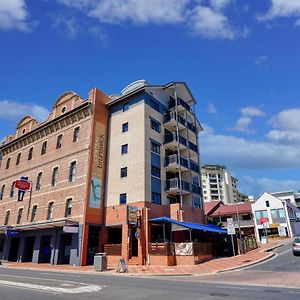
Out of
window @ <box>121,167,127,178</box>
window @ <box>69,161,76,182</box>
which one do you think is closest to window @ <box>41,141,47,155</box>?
window @ <box>69,161,76,182</box>

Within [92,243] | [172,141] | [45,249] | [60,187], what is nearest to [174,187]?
[172,141]

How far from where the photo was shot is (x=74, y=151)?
32.6 meters

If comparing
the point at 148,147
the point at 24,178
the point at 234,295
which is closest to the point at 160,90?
the point at 148,147

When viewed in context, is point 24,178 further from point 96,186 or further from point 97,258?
point 97,258

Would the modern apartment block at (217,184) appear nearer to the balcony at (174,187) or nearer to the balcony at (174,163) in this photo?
the balcony at (174,163)

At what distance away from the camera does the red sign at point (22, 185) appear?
34631 millimetres

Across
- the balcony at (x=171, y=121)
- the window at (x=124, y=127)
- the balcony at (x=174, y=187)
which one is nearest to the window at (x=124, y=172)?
the window at (x=124, y=127)

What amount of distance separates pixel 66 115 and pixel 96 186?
33.0 ft

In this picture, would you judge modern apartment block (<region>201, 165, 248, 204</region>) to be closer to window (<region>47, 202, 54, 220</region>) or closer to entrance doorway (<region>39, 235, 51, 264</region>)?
window (<region>47, 202, 54, 220</region>)

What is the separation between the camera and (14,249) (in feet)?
119

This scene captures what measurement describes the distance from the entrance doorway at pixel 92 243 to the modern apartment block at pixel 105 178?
0.10 m

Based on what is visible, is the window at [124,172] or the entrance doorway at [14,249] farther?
the entrance doorway at [14,249]

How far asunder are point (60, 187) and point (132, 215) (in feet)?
34.2

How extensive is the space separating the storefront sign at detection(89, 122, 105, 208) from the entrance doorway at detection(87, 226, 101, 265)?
2417mm
